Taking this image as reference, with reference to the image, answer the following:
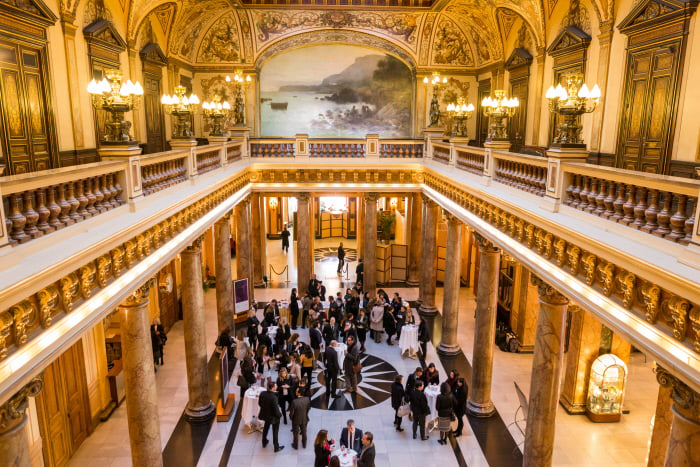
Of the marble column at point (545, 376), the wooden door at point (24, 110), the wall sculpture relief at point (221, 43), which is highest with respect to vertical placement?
the wall sculpture relief at point (221, 43)

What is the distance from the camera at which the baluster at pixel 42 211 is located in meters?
4.54

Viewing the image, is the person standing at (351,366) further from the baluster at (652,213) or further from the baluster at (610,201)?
the baluster at (652,213)

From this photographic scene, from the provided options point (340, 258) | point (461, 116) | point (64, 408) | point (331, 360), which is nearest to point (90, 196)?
point (64, 408)

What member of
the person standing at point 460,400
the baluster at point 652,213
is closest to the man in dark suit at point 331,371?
the person standing at point 460,400

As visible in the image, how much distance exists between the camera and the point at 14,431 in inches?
160

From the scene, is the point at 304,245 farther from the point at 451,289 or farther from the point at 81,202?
the point at 81,202

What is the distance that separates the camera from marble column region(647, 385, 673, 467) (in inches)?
307

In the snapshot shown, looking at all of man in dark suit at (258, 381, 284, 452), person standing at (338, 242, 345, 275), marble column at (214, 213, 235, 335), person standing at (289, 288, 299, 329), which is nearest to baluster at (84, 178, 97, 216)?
man in dark suit at (258, 381, 284, 452)

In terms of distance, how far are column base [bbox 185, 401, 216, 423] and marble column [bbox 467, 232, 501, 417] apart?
5.76m

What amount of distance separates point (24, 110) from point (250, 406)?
7.03 metres

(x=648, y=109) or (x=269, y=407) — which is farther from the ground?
(x=648, y=109)

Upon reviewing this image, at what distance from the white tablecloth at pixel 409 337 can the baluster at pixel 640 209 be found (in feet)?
28.9

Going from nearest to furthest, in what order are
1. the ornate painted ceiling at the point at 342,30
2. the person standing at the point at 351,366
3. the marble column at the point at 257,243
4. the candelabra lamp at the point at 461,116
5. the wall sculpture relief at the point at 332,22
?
1. the person standing at the point at 351,366
2. the candelabra lamp at the point at 461,116
3. the ornate painted ceiling at the point at 342,30
4. the wall sculpture relief at the point at 332,22
5. the marble column at the point at 257,243

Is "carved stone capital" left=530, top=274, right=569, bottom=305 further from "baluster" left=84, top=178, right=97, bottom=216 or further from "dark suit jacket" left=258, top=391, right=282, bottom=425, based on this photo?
"baluster" left=84, top=178, right=97, bottom=216
